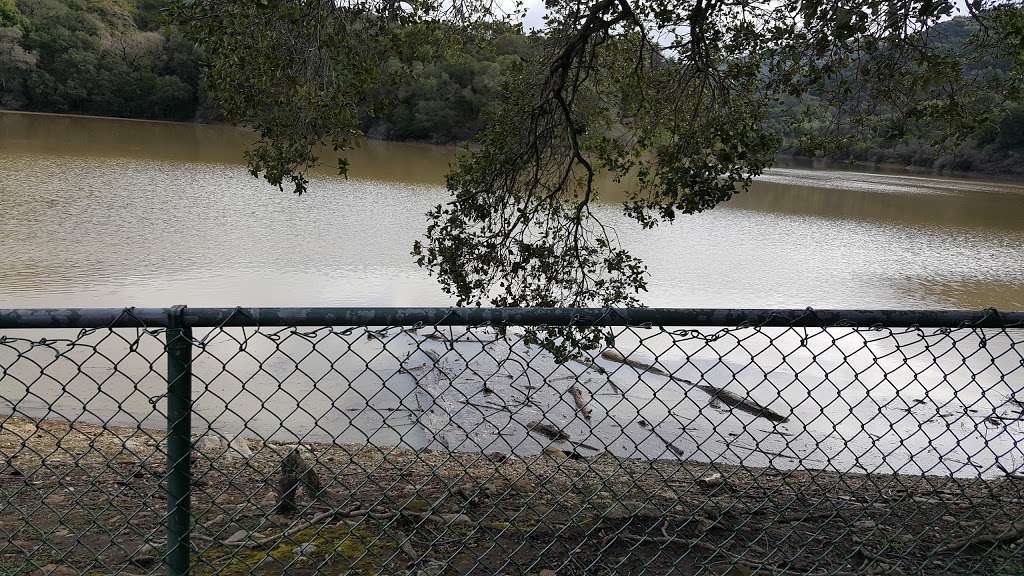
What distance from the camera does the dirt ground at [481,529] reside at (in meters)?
2.63

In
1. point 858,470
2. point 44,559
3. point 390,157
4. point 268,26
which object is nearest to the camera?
point 44,559

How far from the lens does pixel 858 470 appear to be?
537cm

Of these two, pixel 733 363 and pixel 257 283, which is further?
pixel 257 283

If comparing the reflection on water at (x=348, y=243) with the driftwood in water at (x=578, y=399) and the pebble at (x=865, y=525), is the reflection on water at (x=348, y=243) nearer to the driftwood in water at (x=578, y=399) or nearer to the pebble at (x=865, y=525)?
the driftwood in water at (x=578, y=399)

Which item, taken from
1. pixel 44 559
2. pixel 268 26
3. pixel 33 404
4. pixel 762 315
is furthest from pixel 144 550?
pixel 33 404

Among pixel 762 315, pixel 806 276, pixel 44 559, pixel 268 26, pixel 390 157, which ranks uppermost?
pixel 268 26

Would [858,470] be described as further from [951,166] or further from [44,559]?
[951,166]

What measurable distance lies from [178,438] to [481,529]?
52.1 inches

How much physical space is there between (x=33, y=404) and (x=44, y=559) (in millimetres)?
3520

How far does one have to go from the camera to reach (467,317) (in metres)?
1.98

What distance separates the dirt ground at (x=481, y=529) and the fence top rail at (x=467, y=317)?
0.70 meters

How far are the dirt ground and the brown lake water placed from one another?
30cm

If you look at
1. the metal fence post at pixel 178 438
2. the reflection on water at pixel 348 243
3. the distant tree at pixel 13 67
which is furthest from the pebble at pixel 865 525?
the distant tree at pixel 13 67

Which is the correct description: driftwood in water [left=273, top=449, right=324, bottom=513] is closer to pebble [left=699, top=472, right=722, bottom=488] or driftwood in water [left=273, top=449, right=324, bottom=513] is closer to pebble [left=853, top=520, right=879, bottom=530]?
pebble [left=699, top=472, right=722, bottom=488]
